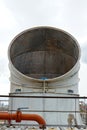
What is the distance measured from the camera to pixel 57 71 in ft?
31.6

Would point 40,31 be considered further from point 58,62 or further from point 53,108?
point 53,108

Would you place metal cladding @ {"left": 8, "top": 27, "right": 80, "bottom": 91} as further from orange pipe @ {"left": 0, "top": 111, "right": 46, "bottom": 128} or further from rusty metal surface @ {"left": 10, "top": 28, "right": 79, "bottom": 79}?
orange pipe @ {"left": 0, "top": 111, "right": 46, "bottom": 128}

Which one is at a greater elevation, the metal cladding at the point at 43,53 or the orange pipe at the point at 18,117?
the metal cladding at the point at 43,53

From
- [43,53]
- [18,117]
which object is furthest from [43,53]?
[18,117]

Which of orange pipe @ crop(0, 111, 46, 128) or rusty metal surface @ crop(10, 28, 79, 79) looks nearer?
orange pipe @ crop(0, 111, 46, 128)

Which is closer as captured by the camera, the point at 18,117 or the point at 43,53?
the point at 18,117

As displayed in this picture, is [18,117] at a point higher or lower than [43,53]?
lower

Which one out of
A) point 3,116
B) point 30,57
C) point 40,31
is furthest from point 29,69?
point 3,116

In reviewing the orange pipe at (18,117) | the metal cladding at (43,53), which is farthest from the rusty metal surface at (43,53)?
the orange pipe at (18,117)

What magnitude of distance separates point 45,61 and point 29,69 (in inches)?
25.1

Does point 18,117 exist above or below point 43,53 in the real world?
below

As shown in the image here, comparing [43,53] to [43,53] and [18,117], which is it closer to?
[43,53]

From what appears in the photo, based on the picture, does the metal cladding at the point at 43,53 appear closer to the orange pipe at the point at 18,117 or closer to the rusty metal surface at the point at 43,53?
the rusty metal surface at the point at 43,53

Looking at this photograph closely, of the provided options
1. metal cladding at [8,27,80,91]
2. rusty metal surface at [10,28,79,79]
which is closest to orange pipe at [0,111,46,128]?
metal cladding at [8,27,80,91]
